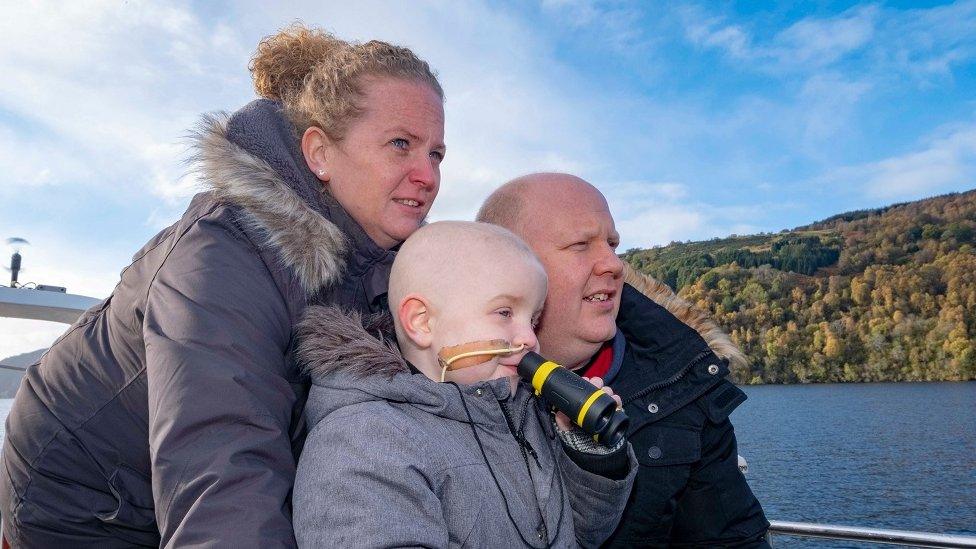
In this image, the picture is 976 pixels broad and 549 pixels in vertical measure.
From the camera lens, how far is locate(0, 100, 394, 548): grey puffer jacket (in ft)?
4.72

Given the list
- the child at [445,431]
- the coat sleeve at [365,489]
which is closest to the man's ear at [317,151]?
the child at [445,431]

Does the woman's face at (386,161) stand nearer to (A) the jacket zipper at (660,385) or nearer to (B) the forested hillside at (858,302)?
(A) the jacket zipper at (660,385)

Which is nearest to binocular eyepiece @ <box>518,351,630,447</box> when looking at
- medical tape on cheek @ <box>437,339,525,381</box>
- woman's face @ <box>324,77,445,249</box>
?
medical tape on cheek @ <box>437,339,525,381</box>

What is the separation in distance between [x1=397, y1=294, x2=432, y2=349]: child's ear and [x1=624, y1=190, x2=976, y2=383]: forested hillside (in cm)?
8327

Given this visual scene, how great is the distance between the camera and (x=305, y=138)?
243 cm

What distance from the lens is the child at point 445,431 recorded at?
1537 millimetres

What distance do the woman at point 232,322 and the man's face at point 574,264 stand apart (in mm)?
669

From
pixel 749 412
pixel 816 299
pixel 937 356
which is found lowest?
pixel 749 412

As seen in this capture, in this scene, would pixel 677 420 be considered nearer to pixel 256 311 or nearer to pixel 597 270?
pixel 597 270

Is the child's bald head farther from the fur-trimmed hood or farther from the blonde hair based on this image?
the blonde hair

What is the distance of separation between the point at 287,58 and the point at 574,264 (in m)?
1.47

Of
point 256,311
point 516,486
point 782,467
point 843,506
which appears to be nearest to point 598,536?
point 516,486

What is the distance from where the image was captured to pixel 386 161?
2.40 meters

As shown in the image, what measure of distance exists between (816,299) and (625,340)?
107123 mm
